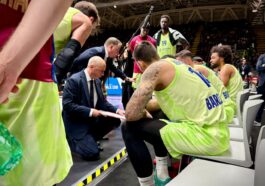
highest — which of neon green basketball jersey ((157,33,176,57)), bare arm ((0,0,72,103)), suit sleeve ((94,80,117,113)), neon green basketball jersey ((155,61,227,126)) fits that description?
bare arm ((0,0,72,103))

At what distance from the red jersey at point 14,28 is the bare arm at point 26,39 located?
0.11 m

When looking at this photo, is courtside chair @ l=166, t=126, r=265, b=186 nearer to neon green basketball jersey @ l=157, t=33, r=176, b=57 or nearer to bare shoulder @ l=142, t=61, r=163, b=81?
bare shoulder @ l=142, t=61, r=163, b=81

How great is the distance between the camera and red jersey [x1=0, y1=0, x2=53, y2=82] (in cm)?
59

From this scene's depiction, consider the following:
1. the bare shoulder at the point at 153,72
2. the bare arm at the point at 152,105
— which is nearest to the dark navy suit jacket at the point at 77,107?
the bare arm at the point at 152,105

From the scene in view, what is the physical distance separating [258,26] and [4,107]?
22363 mm

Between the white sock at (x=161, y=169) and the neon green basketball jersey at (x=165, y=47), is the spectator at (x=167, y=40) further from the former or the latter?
the white sock at (x=161, y=169)

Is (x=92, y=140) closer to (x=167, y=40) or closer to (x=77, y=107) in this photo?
(x=77, y=107)

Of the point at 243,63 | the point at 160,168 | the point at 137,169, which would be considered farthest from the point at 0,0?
the point at 243,63

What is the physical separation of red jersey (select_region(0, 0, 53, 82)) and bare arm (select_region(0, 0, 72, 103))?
0.35 ft

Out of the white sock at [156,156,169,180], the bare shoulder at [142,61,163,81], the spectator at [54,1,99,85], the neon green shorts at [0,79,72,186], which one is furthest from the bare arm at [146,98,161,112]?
the neon green shorts at [0,79,72,186]

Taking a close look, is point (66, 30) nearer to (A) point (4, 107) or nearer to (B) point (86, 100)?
(A) point (4, 107)

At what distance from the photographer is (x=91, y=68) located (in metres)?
3.50

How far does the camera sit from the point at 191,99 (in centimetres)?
212

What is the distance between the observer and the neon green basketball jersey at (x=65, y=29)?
0.99 meters
